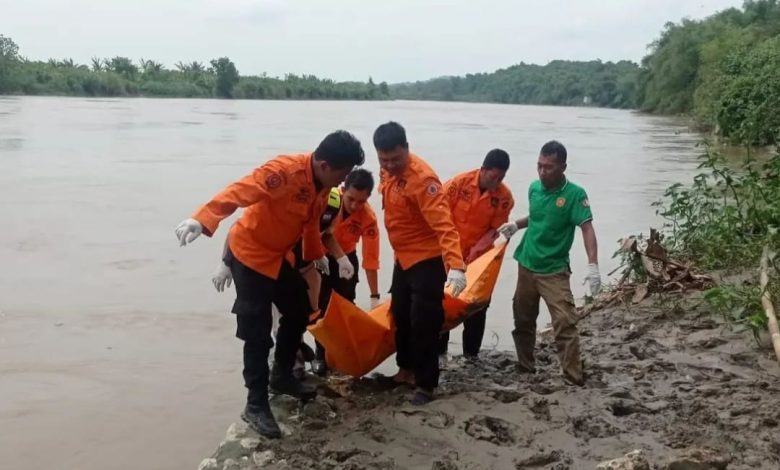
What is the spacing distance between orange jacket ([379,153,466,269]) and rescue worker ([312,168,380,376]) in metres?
0.37

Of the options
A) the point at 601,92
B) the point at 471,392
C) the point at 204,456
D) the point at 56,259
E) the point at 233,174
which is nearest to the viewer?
the point at 204,456

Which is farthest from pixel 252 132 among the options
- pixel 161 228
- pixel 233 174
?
pixel 161 228

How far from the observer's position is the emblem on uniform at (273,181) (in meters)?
3.70

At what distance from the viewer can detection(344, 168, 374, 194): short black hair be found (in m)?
4.69

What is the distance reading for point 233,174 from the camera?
16719mm

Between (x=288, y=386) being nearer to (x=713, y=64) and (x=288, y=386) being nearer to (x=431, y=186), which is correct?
(x=431, y=186)

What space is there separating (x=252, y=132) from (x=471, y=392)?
26.2m

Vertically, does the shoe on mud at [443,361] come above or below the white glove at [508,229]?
below

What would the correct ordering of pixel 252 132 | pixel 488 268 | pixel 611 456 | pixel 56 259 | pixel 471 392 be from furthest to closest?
pixel 252 132 → pixel 56 259 → pixel 488 268 → pixel 471 392 → pixel 611 456

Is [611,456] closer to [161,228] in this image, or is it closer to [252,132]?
[161,228]

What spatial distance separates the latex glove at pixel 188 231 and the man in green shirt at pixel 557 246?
1.94 m

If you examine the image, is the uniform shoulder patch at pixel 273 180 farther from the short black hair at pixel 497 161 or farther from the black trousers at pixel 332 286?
the short black hair at pixel 497 161

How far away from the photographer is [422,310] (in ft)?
14.1

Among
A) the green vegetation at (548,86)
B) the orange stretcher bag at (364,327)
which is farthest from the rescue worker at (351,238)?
the green vegetation at (548,86)
